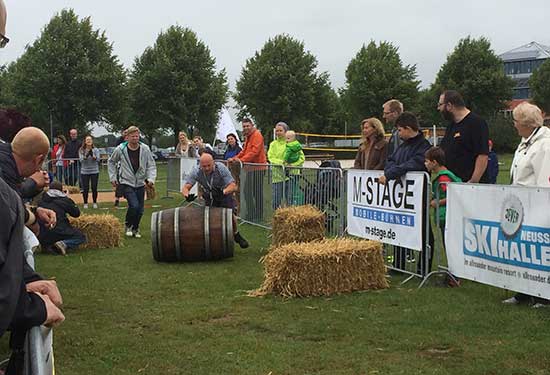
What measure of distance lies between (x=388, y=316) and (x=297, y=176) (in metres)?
5.66

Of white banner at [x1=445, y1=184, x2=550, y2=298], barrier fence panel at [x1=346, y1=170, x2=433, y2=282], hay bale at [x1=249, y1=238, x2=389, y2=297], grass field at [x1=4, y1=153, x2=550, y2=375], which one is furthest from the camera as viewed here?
barrier fence panel at [x1=346, y1=170, x2=433, y2=282]

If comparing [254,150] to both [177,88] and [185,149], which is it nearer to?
[185,149]

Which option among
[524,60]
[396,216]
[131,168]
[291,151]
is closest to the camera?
[396,216]

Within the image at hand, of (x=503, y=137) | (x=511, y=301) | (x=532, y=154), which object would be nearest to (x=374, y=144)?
(x=532, y=154)

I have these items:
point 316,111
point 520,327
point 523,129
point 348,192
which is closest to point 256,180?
point 348,192

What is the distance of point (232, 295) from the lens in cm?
723

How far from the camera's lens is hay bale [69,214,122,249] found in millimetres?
10797

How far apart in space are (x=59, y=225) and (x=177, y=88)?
4187 cm

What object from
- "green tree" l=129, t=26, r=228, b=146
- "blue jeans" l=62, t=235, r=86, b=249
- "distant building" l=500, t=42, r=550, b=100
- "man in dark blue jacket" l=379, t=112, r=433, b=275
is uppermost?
"distant building" l=500, t=42, r=550, b=100

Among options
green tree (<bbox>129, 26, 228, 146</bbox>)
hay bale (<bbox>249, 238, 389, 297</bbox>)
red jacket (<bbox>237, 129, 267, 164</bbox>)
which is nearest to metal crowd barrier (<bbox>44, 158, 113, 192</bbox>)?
red jacket (<bbox>237, 129, 267, 164</bbox>)

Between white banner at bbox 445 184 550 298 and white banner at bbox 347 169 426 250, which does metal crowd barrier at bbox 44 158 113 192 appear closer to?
white banner at bbox 347 169 426 250

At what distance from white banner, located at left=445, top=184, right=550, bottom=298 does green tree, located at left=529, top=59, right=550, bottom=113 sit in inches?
2416

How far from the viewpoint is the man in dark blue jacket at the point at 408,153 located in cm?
783

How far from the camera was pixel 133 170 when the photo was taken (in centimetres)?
1176
